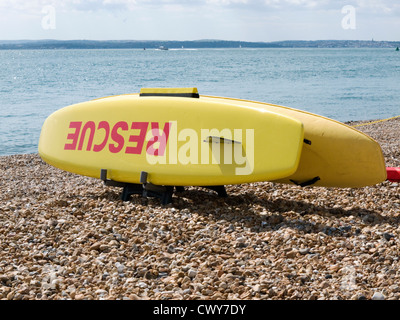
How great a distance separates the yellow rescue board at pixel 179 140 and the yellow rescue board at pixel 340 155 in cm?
29

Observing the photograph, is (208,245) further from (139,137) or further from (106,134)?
(106,134)

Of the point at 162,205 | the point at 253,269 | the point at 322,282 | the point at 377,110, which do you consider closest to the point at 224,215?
the point at 162,205

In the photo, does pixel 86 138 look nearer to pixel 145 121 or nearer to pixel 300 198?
pixel 145 121

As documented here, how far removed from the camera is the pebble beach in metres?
3.25

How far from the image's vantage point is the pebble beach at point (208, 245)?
3.25 m

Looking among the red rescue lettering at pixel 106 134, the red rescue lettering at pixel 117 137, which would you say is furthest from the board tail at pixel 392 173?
the red rescue lettering at pixel 106 134

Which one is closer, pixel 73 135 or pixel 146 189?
pixel 146 189

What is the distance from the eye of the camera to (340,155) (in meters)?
4.70

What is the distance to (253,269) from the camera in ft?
11.5

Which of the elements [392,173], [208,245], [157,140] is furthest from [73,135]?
[392,173]

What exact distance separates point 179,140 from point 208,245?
52.0 inches

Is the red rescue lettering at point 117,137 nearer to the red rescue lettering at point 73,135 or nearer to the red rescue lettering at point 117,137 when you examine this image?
the red rescue lettering at point 117,137

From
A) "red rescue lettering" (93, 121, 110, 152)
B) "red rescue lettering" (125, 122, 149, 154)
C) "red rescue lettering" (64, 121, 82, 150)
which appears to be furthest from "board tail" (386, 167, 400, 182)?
"red rescue lettering" (64, 121, 82, 150)

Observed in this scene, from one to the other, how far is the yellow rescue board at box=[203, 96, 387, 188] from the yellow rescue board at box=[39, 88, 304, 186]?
0.96 feet
